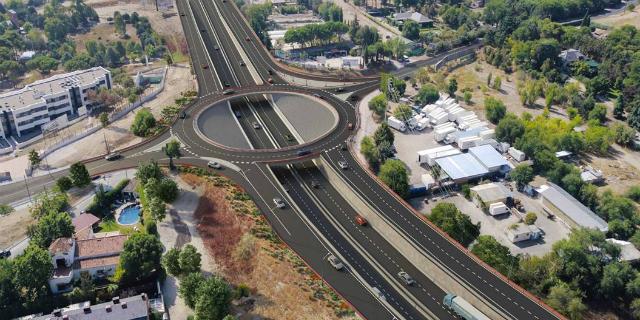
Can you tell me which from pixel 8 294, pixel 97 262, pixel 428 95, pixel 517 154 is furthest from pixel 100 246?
pixel 428 95

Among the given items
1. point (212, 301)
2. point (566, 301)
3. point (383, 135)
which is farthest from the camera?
point (383, 135)

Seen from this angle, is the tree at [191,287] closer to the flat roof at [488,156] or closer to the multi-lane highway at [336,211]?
the multi-lane highway at [336,211]

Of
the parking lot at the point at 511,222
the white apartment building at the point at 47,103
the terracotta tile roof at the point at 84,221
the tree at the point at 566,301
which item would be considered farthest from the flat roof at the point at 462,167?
the white apartment building at the point at 47,103

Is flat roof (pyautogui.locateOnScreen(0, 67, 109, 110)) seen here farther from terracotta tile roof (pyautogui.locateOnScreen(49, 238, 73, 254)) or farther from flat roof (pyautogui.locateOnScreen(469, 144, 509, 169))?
flat roof (pyautogui.locateOnScreen(469, 144, 509, 169))

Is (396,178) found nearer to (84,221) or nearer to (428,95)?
(428,95)

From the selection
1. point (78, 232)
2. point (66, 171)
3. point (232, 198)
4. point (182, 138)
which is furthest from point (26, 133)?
point (232, 198)

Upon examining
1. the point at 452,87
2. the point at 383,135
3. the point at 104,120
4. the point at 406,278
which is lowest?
the point at 406,278

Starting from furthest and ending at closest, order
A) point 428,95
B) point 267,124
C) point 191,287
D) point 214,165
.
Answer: point 428,95, point 267,124, point 214,165, point 191,287
